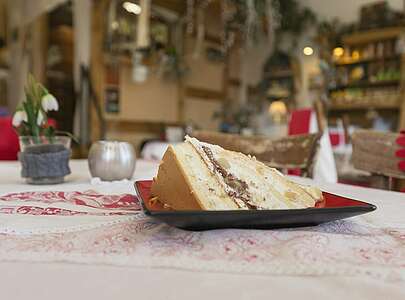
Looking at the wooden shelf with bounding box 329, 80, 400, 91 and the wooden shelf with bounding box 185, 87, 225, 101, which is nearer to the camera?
the wooden shelf with bounding box 329, 80, 400, 91

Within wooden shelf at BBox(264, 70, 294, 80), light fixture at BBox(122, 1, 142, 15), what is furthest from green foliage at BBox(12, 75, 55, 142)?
wooden shelf at BBox(264, 70, 294, 80)

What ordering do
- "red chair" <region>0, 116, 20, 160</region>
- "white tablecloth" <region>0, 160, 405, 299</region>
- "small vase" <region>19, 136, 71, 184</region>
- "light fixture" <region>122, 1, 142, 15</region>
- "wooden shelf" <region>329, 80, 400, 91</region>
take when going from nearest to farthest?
"white tablecloth" <region>0, 160, 405, 299</region> → "small vase" <region>19, 136, 71, 184</region> → "red chair" <region>0, 116, 20, 160</region> → "light fixture" <region>122, 1, 142, 15</region> → "wooden shelf" <region>329, 80, 400, 91</region>

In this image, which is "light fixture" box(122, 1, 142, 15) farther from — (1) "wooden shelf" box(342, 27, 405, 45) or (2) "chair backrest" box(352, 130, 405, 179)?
(2) "chair backrest" box(352, 130, 405, 179)

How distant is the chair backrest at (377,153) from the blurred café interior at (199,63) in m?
3.58

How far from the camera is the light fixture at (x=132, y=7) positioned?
16.9 ft

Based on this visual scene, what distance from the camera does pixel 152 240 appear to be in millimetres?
462

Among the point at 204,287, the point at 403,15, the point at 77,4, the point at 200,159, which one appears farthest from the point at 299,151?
the point at 403,15

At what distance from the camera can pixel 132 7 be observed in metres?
5.21

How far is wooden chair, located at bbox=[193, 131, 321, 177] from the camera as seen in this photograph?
1.37 metres

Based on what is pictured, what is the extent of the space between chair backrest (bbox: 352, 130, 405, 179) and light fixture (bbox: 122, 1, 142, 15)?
4.39 meters

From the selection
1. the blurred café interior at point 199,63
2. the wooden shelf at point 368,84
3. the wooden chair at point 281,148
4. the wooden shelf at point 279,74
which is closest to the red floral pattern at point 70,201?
the wooden chair at point 281,148

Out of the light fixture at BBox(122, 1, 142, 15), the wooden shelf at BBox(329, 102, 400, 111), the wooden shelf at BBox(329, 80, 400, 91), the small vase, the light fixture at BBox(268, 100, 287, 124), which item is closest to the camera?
the small vase

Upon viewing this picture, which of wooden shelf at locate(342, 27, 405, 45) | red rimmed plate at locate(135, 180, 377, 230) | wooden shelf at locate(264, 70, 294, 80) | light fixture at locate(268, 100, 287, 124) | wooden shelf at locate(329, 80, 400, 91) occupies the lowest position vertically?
red rimmed plate at locate(135, 180, 377, 230)

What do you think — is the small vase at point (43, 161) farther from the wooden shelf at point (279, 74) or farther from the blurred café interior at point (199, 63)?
the wooden shelf at point (279, 74)
